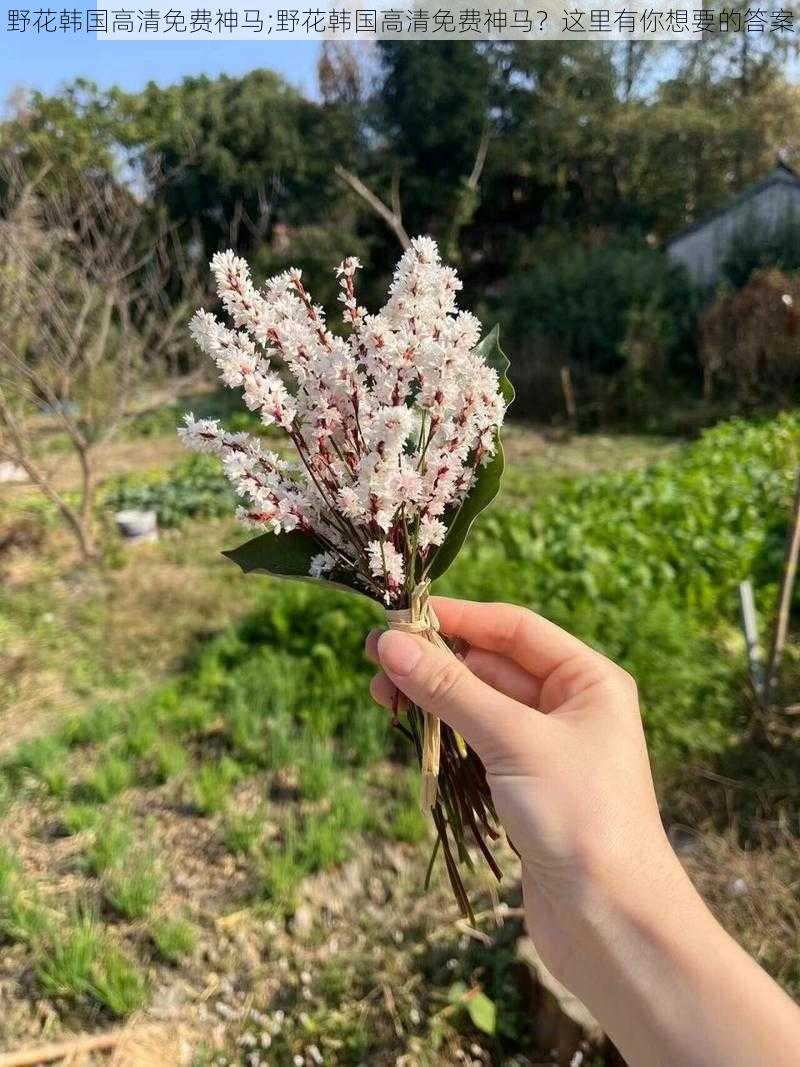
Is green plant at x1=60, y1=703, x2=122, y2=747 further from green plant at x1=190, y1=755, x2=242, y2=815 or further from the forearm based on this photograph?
the forearm

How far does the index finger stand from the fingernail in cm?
27

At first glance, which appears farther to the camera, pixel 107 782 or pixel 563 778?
pixel 107 782

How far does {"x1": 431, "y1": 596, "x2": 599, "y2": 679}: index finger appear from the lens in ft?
4.67

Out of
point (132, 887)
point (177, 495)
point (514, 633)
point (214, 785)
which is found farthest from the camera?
point (177, 495)

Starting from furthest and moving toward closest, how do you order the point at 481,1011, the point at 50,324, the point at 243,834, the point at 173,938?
the point at 50,324 → the point at 243,834 → the point at 173,938 → the point at 481,1011

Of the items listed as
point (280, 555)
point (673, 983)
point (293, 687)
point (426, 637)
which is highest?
point (280, 555)

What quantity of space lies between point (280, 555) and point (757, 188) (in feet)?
53.1

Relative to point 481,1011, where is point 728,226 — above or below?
above

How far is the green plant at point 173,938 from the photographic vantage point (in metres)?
2.51

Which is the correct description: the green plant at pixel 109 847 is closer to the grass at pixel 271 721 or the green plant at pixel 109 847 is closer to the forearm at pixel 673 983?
the grass at pixel 271 721

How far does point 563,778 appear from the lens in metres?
1.17

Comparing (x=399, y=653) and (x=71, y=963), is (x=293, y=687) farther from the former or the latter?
(x=399, y=653)

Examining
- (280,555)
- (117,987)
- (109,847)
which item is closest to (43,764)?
(109,847)

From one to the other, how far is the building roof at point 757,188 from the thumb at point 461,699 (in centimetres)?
1552
